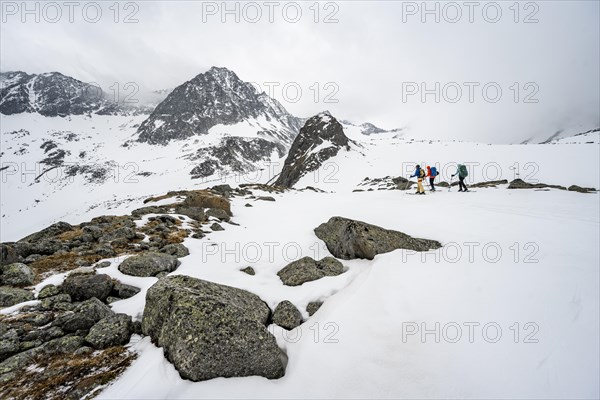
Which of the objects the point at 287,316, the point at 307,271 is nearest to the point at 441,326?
the point at 287,316

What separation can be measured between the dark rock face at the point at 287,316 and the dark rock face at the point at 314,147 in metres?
66.3

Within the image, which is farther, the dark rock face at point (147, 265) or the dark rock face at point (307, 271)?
the dark rock face at point (147, 265)

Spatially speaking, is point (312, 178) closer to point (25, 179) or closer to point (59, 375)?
point (59, 375)

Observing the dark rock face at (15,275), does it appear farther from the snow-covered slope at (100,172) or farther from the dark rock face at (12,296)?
the snow-covered slope at (100,172)

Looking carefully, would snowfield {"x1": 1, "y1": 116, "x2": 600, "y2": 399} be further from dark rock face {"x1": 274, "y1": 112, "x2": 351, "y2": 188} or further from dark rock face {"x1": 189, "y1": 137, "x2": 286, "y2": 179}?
dark rock face {"x1": 189, "y1": 137, "x2": 286, "y2": 179}

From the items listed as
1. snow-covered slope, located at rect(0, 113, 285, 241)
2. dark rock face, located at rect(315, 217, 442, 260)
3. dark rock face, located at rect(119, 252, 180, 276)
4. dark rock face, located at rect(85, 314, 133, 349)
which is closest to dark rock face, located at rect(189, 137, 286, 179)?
snow-covered slope, located at rect(0, 113, 285, 241)

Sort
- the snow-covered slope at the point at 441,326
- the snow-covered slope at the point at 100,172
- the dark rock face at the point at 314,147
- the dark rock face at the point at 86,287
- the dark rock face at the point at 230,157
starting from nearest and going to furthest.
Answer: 1. the snow-covered slope at the point at 441,326
2. the dark rock face at the point at 86,287
3. the dark rock face at the point at 314,147
4. the snow-covered slope at the point at 100,172
5. the dark rock face at the point at 230,157

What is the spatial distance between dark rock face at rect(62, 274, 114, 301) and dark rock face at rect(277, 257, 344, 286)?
14.3 ft

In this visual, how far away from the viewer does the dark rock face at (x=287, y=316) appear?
556 cm

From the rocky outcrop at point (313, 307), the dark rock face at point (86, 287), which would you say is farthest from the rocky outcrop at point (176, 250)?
the rocky outcrop at point (313, 307)

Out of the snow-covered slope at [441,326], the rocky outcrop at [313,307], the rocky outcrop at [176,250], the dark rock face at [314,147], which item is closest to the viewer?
the snow-covered slope at [441,326]

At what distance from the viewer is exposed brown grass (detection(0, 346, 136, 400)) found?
363 centimetres

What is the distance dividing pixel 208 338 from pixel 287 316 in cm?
197

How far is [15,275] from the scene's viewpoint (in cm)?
672
